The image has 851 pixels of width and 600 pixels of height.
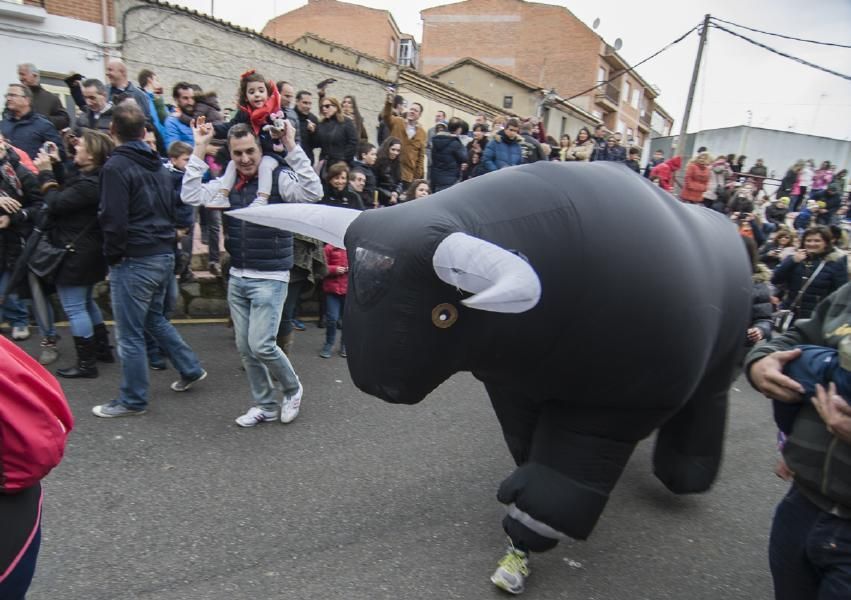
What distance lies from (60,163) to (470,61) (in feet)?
70.3

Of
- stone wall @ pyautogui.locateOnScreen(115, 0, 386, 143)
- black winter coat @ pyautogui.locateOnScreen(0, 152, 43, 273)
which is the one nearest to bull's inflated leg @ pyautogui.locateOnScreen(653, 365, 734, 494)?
black winter coat @ pyautogui.locateOnScreen(0, 152, 43, 273)

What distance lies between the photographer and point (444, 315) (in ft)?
6.32

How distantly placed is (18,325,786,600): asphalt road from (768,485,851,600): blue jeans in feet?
3.37

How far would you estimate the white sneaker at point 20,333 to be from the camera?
4777mm

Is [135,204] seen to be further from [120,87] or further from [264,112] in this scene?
[120,87]

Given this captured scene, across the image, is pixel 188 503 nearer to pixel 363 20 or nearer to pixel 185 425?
pixel 185 425

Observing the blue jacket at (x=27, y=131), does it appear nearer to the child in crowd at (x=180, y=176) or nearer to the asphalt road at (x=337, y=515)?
the child in crowd at (x=180, y=176)

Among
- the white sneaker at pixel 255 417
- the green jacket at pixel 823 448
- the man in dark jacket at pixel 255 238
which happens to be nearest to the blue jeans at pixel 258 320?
the man in dark jacket at pixel 255 238

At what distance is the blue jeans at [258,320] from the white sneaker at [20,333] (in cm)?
260

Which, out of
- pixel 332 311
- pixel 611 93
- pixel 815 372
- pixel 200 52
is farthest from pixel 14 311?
pixel 611 93

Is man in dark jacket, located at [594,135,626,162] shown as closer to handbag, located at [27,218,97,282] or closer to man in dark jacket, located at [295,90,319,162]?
man in dark jacket, located at [295,90,319,162]

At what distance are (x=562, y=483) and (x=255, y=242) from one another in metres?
2.11

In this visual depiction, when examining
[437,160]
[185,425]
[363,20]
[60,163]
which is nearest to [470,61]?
[363,20]

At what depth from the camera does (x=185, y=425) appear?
3613 millimetres
